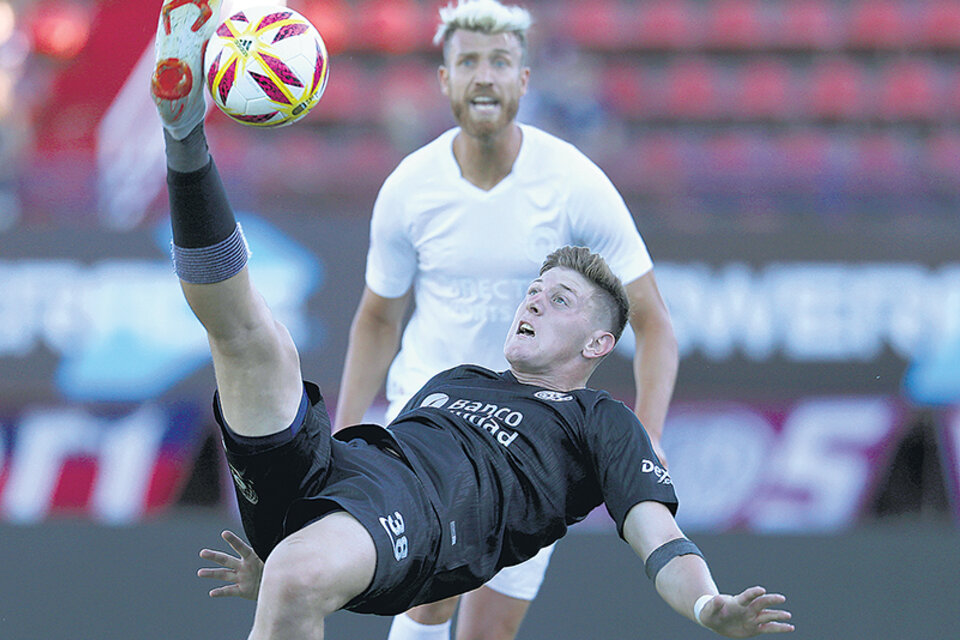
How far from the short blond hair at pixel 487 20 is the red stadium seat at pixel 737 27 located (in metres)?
7.48

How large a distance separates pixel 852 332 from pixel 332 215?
350 cm

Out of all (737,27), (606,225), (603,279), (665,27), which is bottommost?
(603,279)

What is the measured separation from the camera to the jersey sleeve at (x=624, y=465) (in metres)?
3.52

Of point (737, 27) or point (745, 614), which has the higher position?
point (737, 27)

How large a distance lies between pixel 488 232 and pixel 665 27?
7.79 m

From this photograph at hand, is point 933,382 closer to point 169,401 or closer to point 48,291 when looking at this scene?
point 169,401

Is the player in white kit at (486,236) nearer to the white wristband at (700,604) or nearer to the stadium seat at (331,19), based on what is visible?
the white wristband at (700,604)

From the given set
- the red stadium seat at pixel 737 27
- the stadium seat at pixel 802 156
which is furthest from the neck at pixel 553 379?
the red stadium seat at pixel 737 27

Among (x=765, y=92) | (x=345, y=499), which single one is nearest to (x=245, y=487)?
(x=345, y=499)

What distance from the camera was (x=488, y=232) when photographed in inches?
182

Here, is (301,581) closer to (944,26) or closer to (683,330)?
(683,330)

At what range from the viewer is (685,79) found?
1151 cm

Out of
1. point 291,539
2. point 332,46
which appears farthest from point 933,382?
point 332,46

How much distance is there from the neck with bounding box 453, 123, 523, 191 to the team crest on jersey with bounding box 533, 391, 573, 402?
1139mm
